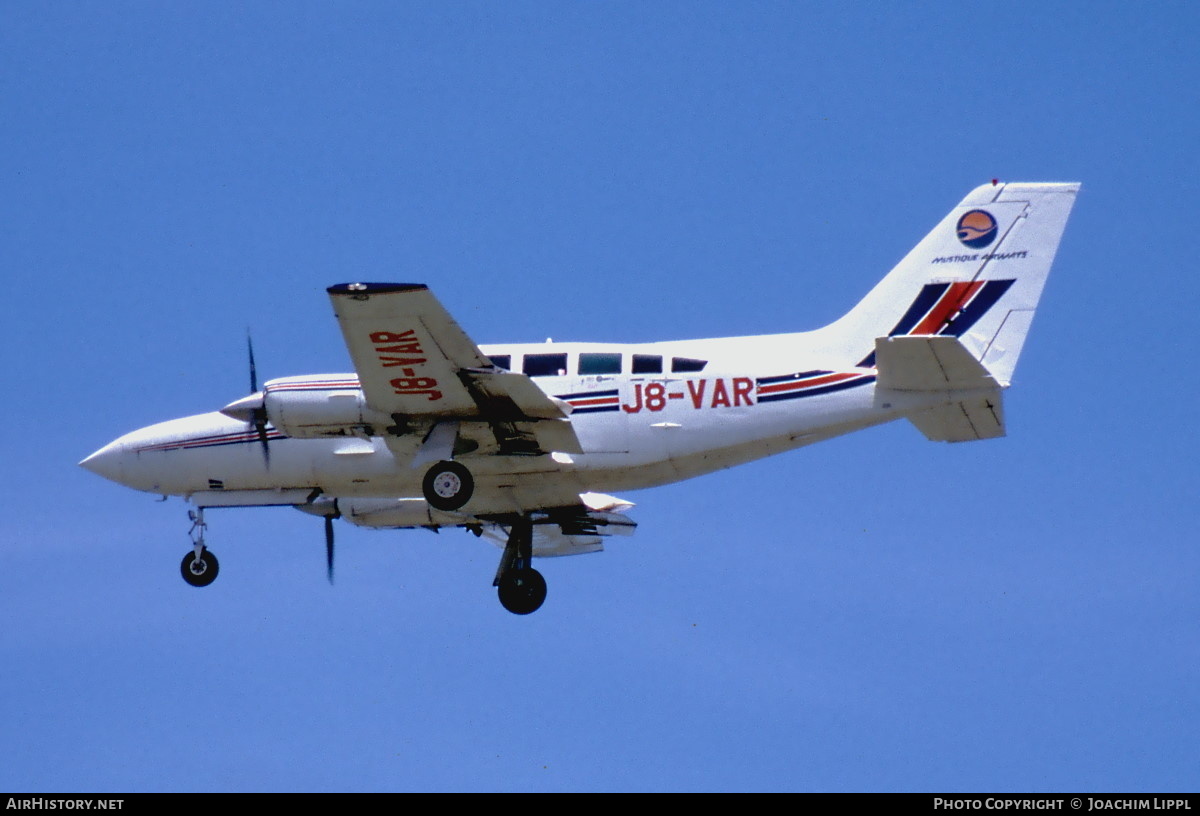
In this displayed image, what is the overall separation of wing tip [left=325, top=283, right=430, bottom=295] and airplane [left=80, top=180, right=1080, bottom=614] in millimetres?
794

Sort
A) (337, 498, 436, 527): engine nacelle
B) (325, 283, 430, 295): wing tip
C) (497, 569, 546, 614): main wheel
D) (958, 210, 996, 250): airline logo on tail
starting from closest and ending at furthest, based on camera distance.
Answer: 1. (325, 283, 430, 295): wing tip
2. (958, 210, 996, 250): airline logo on tail
3. (497, 569, 546, 614): main wheel
4. (337, 498, 436, 527): engine nacelle

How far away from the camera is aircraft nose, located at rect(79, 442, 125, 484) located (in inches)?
1483

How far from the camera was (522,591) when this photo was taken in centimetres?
3725

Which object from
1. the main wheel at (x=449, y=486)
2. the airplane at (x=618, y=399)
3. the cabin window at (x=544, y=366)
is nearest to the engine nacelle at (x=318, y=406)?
the airplane at (x=618, y=399)

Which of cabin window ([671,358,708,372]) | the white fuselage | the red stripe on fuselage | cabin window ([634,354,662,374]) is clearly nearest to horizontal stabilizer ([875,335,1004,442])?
the white fuselage

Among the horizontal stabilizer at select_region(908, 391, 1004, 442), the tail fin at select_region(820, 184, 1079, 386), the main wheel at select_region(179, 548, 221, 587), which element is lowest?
the main wheel at select_region(179, 548, 221, 587)

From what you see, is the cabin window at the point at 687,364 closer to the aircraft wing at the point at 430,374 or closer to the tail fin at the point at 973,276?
the aircraft wing at the point at 430,374

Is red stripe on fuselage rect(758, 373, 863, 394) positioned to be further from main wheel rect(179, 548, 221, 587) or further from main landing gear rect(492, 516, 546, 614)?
main wheel rect(179, 548, 221, 587)

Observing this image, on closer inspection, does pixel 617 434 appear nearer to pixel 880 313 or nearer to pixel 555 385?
pixel 555 385

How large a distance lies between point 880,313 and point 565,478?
7.32 m

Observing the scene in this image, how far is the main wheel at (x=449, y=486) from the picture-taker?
33.8 metres

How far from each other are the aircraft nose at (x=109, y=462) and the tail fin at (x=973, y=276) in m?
15.5
